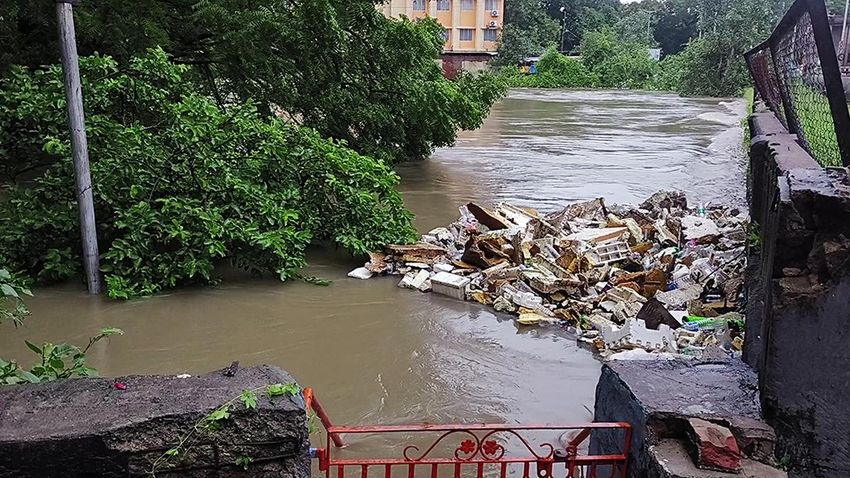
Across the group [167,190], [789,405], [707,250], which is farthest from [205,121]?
[789,405]

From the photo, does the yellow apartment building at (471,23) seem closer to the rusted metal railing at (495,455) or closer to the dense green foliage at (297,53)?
the dense green foliage at (297,53)

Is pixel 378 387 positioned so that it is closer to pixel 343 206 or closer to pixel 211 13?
pixel 343 206

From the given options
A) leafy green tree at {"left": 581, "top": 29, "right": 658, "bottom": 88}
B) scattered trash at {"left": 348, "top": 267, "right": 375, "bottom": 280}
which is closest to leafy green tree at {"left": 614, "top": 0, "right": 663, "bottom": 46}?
leafy green tree at {"left": 581, "top": 29, "right": 658, "bottom": 88}

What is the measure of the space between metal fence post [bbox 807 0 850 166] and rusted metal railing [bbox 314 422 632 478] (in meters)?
1.34

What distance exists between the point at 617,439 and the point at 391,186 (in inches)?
245

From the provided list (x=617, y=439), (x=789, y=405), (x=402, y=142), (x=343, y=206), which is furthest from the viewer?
(x=402, y=142)

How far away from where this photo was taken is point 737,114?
28.5 m

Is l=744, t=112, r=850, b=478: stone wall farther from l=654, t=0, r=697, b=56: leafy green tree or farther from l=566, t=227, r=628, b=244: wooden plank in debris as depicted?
l=654, t=0, r=697, b=56: leafy green tree

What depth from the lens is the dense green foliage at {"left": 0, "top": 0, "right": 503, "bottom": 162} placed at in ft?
34.2

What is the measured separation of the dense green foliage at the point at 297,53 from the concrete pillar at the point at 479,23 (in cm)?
4402

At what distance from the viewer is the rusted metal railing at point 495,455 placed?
8.87 feet

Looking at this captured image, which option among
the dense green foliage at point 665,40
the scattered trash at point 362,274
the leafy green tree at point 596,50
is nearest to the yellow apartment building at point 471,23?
the dense green foliage at point 665,40

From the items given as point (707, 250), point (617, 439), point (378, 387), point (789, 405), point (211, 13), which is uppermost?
point (211, 13)

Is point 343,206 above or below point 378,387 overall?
above
